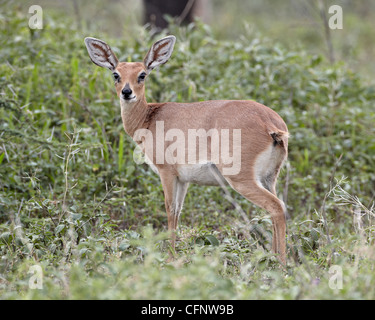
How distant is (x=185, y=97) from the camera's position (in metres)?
7.29

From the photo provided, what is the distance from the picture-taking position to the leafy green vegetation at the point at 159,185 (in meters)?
3.63

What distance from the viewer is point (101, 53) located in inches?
215

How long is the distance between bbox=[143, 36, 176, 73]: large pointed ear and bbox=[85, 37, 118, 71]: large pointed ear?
0.99ft

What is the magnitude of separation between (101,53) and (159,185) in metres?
1.59

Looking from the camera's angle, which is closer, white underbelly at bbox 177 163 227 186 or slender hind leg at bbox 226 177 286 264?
slender hind leg at bbox 226 177 286 264

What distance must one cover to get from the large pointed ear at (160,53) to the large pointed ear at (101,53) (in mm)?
302

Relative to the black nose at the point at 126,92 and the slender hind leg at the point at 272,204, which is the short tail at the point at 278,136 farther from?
the black nose at the point at 126,92

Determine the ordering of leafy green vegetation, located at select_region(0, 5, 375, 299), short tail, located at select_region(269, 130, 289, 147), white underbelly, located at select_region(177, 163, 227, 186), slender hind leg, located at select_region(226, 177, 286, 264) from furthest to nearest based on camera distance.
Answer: white underbelly, located at select_region(177, 163, 227, 186), short tail, located at select_region(269, 130, 289, 147), slender hind leg, located at select_region(226, 177, 286, 264), leafy green vegetation, located at select_region(0, 5, 375, 299)

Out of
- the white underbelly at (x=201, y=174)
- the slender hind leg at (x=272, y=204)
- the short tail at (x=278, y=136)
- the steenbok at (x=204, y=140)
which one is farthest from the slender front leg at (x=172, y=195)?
the short tail at (x=278, y=136)

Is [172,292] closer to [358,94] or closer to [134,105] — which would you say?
[134,105]

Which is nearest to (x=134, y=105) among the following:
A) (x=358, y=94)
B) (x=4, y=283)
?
(x=4, y=283)

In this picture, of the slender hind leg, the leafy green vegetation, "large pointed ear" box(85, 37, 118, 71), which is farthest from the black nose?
the slender hind leg

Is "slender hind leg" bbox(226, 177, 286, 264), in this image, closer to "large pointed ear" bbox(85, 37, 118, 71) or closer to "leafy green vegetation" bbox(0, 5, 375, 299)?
"leafy green vegetation" bbox(0, 5, 375, 299)

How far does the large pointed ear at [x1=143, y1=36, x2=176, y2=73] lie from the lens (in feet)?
17.9
